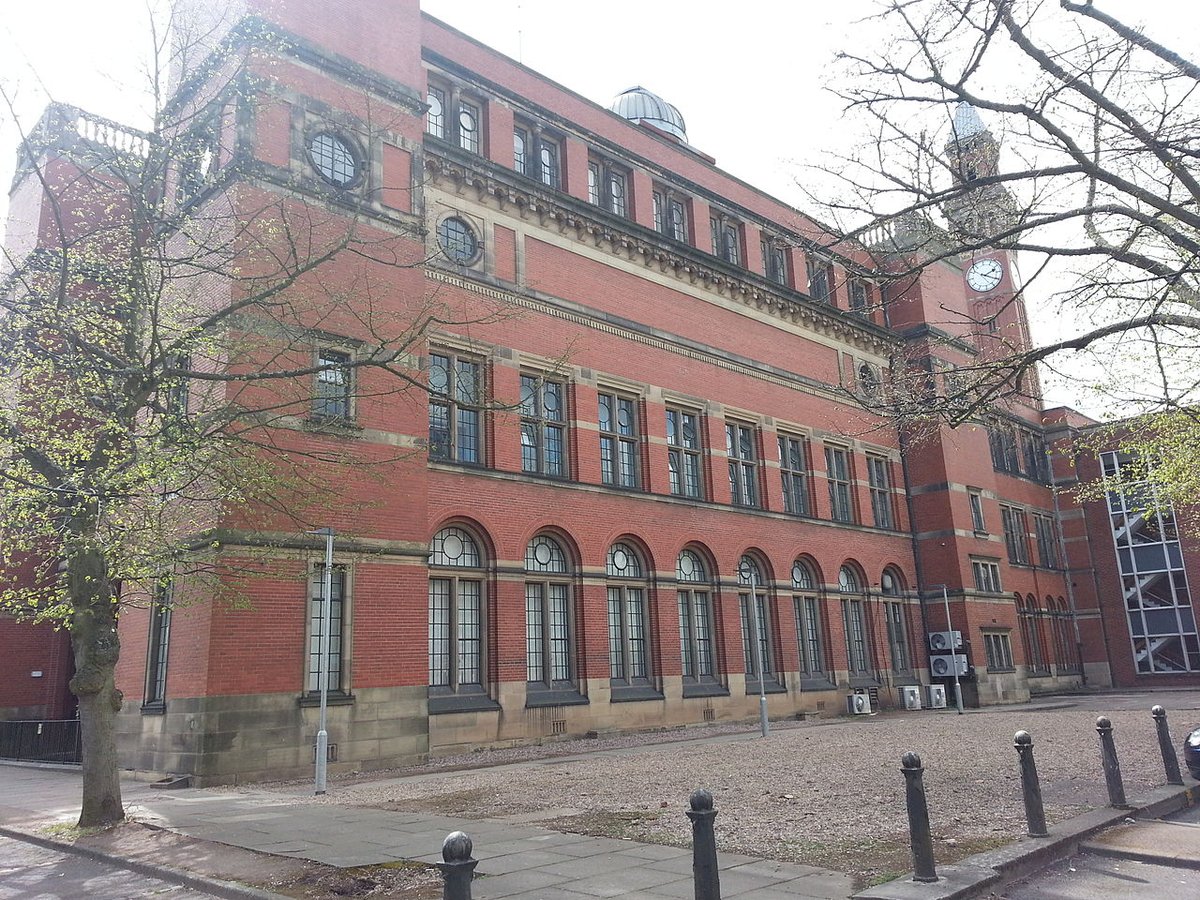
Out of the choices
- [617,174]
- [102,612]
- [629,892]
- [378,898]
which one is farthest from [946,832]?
[617,174]

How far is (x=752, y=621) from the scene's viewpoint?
2766 centimetres

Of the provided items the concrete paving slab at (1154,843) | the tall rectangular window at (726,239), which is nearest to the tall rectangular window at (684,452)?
the tall rectangular window at (726,239)

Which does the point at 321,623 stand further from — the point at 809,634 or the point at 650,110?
the point at 650,110

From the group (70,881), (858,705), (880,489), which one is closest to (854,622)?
(858,705)

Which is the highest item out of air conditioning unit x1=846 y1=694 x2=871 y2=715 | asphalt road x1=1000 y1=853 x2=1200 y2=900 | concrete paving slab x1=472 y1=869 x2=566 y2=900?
air conditioning unit x1=846 y1=694 x2=871 y2=715

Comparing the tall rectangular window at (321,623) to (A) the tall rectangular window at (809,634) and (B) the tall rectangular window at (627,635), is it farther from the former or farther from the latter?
(A) the tall rectangular window at (809,634)

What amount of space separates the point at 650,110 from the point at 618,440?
2338 centimetres

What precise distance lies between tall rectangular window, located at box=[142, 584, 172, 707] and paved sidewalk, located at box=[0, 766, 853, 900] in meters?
3.65

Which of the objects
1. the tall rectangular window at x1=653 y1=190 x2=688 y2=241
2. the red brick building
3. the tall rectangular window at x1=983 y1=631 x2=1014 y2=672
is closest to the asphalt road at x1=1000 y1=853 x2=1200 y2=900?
the red brick building

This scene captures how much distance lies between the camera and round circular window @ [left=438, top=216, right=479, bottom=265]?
21.9 m

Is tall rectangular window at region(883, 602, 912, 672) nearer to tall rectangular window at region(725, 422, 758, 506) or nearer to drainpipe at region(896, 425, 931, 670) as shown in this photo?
drainpipe at region(896, 425, 931, 670)

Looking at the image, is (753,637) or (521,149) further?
(753,637)

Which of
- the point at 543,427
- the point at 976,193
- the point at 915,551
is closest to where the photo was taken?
the point at 976,193

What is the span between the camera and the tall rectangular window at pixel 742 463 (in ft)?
93.8
